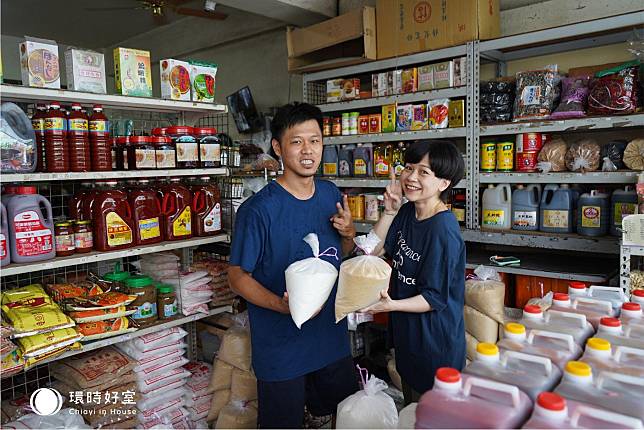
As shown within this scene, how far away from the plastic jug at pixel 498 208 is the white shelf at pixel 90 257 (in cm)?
180

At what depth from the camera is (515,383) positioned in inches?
40.8

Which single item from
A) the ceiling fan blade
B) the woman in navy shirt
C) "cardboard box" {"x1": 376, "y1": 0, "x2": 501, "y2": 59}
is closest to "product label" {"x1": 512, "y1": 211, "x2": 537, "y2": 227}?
"cardboard box" {"x1": 376, "y1": 0, "x2": 501, "y2": 59}

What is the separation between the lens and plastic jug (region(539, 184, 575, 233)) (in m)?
3.17

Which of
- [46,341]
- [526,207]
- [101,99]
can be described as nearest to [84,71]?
[101,99]

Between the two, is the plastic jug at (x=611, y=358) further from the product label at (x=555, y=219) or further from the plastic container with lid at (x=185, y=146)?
the plastic container with lid at (x=185, y=146)

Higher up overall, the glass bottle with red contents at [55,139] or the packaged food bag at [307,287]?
the glass bottle with red contents at [55,139]

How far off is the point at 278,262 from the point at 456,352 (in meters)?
0.81

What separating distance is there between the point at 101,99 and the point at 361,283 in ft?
5.65

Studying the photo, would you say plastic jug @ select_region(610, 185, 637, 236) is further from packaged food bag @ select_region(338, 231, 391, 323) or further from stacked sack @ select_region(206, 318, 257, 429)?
stacked sack @ select_region(206, 318, 257, 429)

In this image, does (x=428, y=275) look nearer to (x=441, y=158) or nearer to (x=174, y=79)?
(x=441, y=158)

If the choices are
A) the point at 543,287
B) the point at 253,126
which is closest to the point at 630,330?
the point at 543,287

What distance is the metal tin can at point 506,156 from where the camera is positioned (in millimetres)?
3400

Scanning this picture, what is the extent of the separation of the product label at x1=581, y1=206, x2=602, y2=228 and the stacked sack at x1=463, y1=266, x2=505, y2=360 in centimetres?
64

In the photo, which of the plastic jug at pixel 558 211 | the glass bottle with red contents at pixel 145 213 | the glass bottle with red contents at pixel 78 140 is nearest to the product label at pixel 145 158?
the glass bottle with red contents at pixel 145 213
